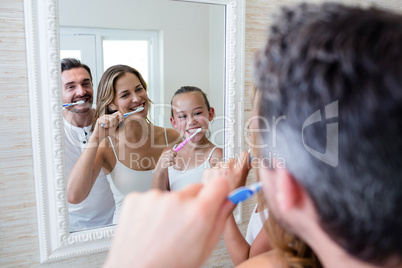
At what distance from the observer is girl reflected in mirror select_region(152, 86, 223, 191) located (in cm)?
102

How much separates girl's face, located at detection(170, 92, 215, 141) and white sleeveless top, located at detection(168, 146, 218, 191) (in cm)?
10

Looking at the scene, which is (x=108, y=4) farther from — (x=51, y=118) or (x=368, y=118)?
(x=368, y=118)

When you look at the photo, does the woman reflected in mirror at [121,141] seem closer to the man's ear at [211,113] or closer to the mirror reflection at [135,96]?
the mirror reflection at [135,96]

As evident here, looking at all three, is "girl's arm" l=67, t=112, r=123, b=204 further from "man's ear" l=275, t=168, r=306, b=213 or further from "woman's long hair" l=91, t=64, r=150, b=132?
"man's ear" l=275, t=168, r=306, b=213

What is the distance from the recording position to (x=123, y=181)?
98cm

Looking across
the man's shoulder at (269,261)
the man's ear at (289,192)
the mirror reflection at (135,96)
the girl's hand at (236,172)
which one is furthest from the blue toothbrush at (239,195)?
the mirror reflection at (135,96)

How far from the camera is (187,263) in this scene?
0.37 m

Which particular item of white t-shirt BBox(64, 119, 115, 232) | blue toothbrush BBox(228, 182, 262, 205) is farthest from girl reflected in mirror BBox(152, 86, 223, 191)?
blue toothbrush BBox(228, 182, 262, 205)

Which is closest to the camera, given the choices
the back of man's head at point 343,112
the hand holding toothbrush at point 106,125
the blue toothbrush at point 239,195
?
the back of man's head at point 343,112

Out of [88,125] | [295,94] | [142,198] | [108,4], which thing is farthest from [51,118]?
[295,94]

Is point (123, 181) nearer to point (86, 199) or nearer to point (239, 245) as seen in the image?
point (86, 199)

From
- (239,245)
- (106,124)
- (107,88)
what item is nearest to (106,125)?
(106,124)

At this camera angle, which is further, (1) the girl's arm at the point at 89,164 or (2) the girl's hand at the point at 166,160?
(2) the girl's hand at the point at 166,160

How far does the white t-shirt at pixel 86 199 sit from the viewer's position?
897 mm
